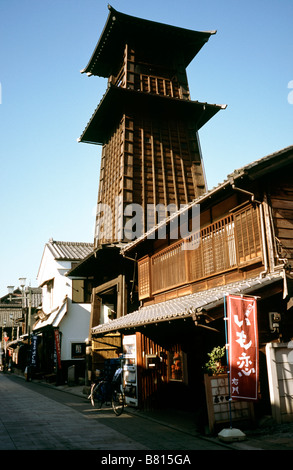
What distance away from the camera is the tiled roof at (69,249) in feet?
109

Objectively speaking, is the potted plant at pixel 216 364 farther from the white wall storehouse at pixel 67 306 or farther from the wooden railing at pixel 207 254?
the white wall storehouse at pixel 67 306

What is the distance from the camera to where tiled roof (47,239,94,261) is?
3334cm

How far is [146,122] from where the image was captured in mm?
22562

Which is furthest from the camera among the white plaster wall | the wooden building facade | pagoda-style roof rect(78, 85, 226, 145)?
pagoda-style roof rect(78, 85, 226, 145)

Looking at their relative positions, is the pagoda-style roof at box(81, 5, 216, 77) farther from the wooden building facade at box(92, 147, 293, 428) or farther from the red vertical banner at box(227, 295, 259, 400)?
the red vertical banner at box(227, 295, 259, 400)

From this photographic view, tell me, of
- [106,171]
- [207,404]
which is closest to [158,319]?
[207,404]

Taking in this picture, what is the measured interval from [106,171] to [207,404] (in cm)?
1766

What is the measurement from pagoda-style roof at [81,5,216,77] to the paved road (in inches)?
801

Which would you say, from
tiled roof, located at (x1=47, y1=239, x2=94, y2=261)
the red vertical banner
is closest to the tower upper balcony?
tiled roof, located at (x1=47, y1=239, x2=94, y2=261)

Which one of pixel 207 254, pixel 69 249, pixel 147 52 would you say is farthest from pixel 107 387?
pixel 69 249

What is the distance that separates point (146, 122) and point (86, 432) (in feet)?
56.3

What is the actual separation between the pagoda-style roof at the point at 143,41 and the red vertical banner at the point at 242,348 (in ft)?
62.8

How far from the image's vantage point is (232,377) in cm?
884

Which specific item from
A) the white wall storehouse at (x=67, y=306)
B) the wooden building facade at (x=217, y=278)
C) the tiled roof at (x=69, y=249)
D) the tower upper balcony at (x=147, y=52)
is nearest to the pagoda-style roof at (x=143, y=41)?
the tower upper balcony at (x=147, y=52)
